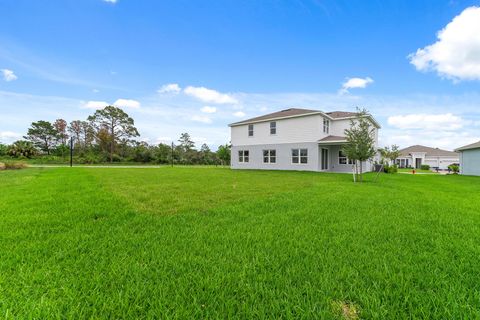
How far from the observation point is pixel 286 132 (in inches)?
792

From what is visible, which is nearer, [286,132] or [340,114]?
[286,132]

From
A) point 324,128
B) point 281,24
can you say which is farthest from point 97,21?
point 324,128

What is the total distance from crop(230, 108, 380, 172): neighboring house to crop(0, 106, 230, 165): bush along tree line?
1630 centimetres

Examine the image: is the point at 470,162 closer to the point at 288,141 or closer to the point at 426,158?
the point at 288,141

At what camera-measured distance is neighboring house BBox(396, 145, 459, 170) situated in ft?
127

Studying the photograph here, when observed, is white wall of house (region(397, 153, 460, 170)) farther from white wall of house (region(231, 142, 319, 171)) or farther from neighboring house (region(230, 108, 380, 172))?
white wall of house (region(231, 142, 319, 171))

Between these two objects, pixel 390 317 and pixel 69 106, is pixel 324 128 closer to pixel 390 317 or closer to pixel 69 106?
pixel 390 317

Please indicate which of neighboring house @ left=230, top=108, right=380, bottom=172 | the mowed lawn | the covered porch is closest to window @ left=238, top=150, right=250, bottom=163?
neighboring house @ left=230, top=108, right=380, bottom=172

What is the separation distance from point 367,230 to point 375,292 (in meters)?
1.86

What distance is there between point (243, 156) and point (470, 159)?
21170 millimetres

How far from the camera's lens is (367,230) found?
343cm

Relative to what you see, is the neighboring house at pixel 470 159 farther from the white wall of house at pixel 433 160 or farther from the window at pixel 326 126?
the white wall of house at pixel 433 160

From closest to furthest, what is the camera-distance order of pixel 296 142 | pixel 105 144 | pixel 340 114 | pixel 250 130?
pixel 296 142
pixel 340 114
pixel 250 130
pixel 105 144

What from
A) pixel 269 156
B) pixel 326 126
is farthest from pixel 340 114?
pixel 269 156
